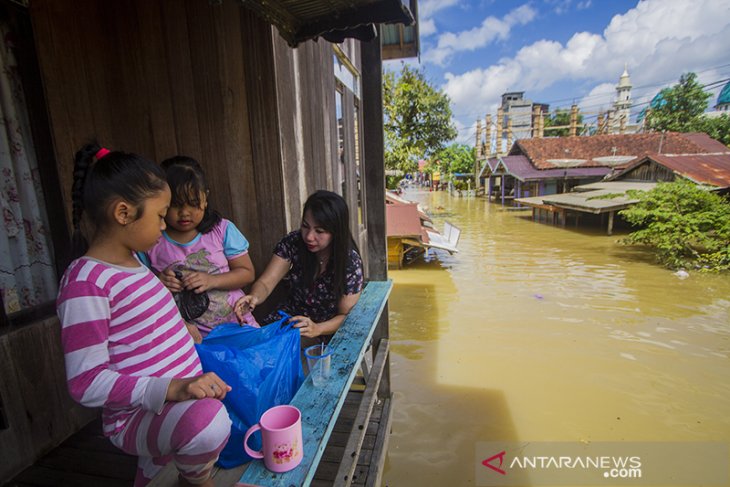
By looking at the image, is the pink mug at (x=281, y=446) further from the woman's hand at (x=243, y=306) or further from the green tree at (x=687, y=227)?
the green tree at (x=687, y=227)

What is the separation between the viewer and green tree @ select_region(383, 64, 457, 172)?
55.3ft

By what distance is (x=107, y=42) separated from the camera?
2309mm

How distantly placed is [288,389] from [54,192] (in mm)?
1925

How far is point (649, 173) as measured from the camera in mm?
17562

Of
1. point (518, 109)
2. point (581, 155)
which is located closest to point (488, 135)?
point (581, 155)

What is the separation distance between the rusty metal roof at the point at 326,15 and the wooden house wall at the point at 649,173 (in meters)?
18.1

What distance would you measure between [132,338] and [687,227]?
45.7 feet

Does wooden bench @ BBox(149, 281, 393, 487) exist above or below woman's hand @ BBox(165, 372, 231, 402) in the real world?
below

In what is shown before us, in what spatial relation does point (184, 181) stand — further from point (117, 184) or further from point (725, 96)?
point (725, 96)

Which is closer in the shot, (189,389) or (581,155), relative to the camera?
(189,389)

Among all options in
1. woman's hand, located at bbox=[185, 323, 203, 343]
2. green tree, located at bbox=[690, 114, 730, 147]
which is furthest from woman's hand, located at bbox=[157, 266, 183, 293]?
green tree, located at bbox=[690, 114, 730, 147]

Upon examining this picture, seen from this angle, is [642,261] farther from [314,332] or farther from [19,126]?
[19,126]

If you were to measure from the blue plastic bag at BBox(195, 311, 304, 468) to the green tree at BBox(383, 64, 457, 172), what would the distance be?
52.6ft

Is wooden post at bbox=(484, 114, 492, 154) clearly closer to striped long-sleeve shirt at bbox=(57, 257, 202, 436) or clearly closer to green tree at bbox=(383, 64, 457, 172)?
green tree at bbox=(383, 64, 457, 172)
